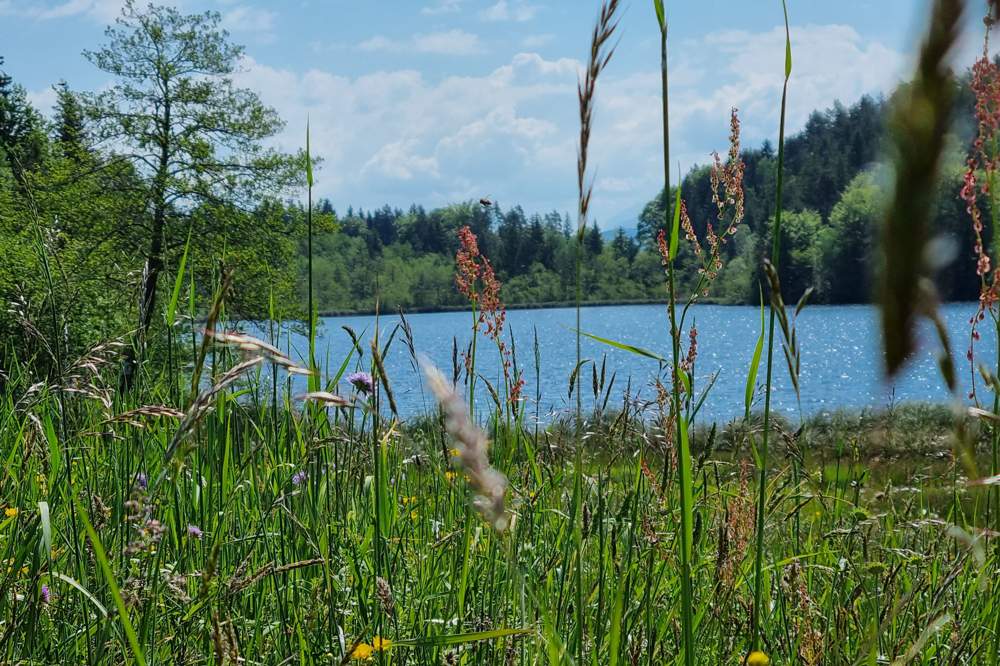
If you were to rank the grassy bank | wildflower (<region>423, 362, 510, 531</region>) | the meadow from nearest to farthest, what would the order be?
wildflower (<region>423, 362, 510, 531</region>) < the meadow < the grassy bank

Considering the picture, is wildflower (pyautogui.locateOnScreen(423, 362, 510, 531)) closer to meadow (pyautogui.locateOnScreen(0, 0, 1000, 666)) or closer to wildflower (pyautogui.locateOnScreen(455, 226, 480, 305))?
meadow (pyautogui.locateOnScreen(0, 0, 1000, 666))

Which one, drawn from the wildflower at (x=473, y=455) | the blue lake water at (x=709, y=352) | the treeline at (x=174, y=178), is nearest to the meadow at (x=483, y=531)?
the wildflower at (x=473, y=455)

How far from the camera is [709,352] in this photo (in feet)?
168

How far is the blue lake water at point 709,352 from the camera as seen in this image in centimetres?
632

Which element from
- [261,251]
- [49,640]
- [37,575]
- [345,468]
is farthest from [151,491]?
[261,251]

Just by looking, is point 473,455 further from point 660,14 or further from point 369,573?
point 369,573

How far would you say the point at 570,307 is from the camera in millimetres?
102875

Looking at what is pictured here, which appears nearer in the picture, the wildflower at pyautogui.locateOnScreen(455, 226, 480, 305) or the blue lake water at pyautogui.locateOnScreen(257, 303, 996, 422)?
the wildflower at pyautogui.locateOnScreen(455, 226, 480, 305)

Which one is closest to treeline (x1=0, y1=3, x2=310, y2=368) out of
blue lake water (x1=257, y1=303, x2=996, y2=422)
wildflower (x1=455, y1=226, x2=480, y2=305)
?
blue lake water (x1=257, y1=303, x2=996, y2=422)

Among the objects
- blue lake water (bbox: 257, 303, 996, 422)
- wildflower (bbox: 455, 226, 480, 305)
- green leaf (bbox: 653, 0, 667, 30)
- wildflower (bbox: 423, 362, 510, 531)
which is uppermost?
green leaf (bbox: 653, 0, 667, 30)

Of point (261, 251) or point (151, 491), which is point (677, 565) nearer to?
point (151, 491)

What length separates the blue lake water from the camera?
6.32 metres

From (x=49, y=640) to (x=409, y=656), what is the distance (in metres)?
0.77

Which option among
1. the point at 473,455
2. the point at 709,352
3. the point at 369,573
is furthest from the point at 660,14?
the point at 709,352
